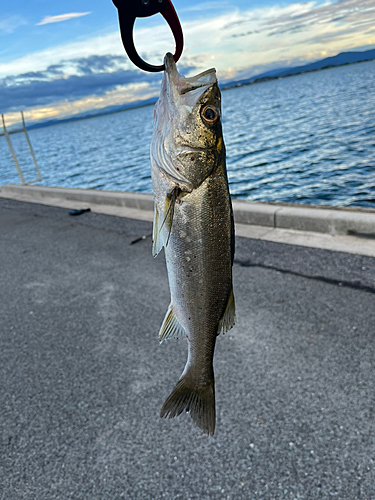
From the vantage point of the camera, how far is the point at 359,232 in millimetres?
6281

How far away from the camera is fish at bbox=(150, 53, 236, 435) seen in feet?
4.43

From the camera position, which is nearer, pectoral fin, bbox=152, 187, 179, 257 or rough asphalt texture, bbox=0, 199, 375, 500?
pectoral fin, bbox=152, 187, 179, 257

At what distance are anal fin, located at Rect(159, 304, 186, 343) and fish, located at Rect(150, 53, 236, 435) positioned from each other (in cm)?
12

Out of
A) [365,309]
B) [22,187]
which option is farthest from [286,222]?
[22,187]

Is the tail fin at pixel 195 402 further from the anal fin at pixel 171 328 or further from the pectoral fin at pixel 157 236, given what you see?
the pectoral fin at pixel 157 236

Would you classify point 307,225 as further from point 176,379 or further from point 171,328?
point 171,328

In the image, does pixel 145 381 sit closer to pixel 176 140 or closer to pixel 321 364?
pixel 321 364

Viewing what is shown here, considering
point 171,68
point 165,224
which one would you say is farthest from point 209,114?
point 165,224

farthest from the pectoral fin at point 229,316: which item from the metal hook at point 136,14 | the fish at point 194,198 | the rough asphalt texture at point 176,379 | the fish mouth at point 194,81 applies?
the rough asphalt texture at point 176,379

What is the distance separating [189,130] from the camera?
1453 mm

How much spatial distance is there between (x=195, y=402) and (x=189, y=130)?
1.15 m

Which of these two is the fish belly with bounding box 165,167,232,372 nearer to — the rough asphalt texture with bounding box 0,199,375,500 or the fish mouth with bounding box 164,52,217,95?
the fish mouth with bounding box 164,52,217,95

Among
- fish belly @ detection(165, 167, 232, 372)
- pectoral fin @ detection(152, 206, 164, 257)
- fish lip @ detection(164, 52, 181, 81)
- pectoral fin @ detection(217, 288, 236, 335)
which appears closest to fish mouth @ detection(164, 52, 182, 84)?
fish lip @ detection(164, 52, 181, 81)

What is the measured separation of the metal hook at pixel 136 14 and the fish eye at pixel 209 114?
Result: 0.33m
